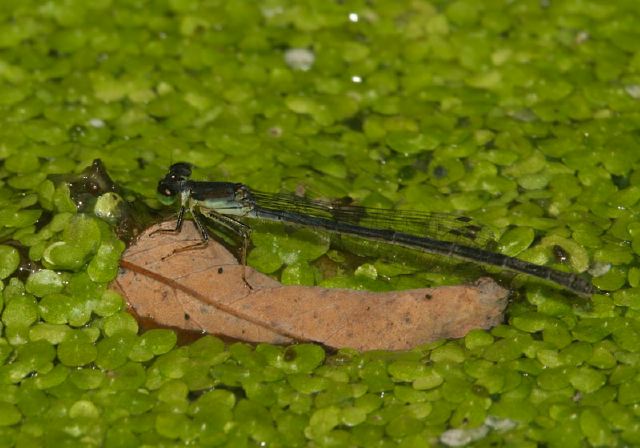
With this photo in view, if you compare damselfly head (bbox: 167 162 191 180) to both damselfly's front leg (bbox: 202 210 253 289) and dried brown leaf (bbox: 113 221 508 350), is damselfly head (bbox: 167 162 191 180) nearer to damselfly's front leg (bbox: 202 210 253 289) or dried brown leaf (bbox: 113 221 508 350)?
damselfly's front leg (bbox: 202 210 253 289)

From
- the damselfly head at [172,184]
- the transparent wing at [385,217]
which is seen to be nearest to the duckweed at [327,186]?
the transparent wing at [385,217]

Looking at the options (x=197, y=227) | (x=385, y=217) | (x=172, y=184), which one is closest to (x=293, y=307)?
(x=197, y=227)

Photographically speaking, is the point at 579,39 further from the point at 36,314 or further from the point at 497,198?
the point at 36,314

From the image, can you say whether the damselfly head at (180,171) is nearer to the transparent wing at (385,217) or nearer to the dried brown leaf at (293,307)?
the transparent wing at (385,217)

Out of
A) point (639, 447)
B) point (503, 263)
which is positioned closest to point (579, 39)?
point (503, 263)

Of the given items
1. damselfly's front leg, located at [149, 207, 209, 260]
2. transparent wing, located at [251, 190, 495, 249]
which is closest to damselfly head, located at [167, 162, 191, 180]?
damselfly's front leg, located at [149, 207, 209, 260]
